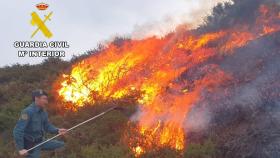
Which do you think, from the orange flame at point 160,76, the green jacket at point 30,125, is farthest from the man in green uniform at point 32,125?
the orange flame at point 160,76

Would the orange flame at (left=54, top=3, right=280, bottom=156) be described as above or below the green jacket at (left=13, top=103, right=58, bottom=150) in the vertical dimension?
above

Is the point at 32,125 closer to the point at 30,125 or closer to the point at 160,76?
the point at 30,125

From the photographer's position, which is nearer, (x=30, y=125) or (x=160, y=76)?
(x=30, y=125)

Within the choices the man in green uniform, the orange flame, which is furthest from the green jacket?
the orange flame

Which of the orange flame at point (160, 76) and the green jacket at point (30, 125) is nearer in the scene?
the green jacket at point (30, 125)

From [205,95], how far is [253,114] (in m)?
1.90

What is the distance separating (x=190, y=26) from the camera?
18.8 metres

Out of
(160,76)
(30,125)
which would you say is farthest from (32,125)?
(160,76)

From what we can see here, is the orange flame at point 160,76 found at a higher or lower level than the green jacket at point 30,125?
higher

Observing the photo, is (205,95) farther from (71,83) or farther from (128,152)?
(71,83)

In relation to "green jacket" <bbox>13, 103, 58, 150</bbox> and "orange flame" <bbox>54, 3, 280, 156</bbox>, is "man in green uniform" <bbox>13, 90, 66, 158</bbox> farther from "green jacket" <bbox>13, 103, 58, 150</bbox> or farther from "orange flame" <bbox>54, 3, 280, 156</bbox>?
"orange flame" <bbox>54, 3, 280, 156</bbox>

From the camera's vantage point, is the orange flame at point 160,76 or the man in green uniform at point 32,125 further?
the orange flame at point 160,76

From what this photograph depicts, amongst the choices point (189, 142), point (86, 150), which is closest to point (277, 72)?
point (189, 142)

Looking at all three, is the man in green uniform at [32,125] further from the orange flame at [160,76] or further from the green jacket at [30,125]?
the orange flame at [160,76]
